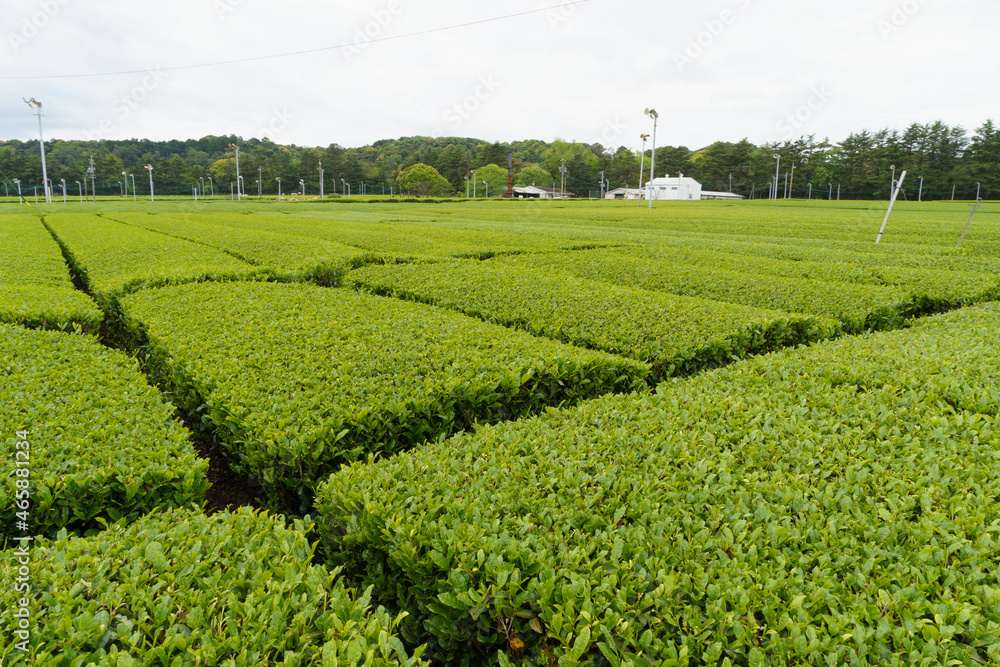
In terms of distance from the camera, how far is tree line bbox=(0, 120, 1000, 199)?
7981cm

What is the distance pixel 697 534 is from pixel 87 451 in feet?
12.1

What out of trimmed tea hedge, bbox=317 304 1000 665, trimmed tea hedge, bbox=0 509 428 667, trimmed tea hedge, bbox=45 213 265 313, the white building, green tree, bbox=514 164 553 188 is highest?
green tree, bbox=514 164 553 188

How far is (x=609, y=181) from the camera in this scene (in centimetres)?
11556

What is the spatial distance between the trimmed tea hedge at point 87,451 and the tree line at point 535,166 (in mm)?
84339

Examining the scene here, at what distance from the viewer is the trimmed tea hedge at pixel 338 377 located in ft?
13.4

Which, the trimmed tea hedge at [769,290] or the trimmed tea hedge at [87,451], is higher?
the trimmed tea hedge at [769,290]

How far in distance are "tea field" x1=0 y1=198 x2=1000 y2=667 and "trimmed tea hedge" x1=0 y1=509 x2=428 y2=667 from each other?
0.05ft

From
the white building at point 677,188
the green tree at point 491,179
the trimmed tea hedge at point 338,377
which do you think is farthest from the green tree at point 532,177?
the trimmed tea hedge at point 338,377

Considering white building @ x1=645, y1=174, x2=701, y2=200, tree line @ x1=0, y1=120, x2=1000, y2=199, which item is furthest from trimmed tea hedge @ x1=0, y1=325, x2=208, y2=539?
white building @ x1=645, y1=174, x2=701, y2=200

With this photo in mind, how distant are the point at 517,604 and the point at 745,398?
3.01 meters

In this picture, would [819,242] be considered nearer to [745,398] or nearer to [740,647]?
[745,398]

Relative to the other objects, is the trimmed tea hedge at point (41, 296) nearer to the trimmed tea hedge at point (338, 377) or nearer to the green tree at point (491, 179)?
the trimmed tea hedge at point (338, 377)

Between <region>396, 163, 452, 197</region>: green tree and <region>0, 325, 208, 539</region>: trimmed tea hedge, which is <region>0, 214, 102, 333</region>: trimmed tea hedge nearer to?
<region>0, 325, 208, 539</region>: trimmed tea hedge

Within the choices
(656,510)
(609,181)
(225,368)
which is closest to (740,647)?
(656,510)
